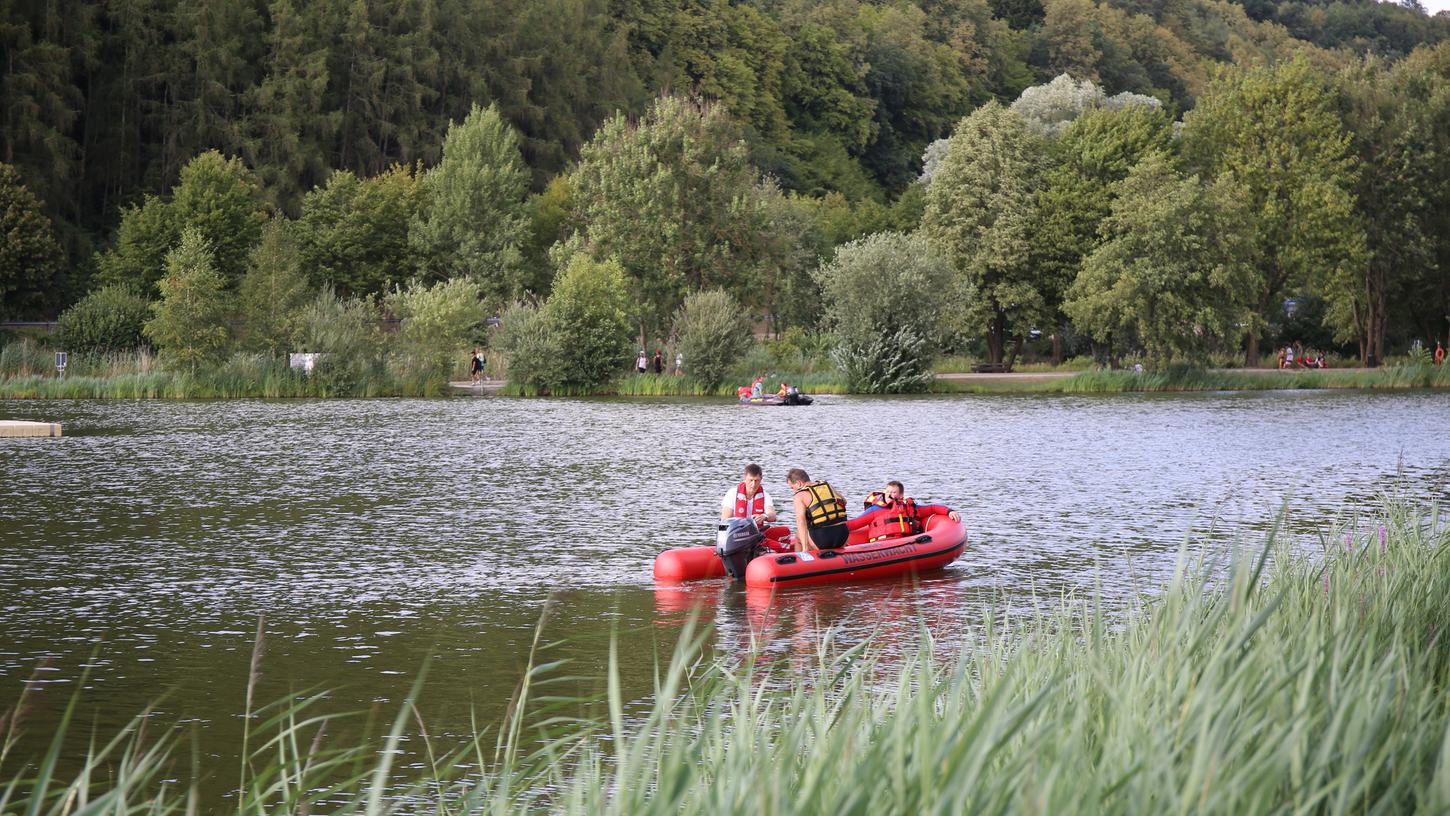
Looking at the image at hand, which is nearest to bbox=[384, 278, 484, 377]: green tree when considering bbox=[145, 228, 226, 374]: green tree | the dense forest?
bbox=[145, 228, 226, 374]: green tree

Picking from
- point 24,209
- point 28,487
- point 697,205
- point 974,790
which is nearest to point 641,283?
point 697,205

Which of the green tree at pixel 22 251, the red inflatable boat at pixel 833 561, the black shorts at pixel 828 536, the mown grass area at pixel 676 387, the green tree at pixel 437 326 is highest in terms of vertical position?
the green tree at pixel 22 251

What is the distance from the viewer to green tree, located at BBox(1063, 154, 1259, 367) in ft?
166

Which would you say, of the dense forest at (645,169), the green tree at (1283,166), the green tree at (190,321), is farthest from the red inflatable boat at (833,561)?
the green tree at (1283,166)

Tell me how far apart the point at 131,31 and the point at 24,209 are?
565 inches

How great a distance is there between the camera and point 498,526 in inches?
707

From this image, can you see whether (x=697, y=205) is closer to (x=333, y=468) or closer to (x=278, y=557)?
(x=333, y=468)

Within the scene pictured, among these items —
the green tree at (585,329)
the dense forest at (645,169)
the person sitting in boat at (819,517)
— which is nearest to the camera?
the person sitting in boat at (819,517)

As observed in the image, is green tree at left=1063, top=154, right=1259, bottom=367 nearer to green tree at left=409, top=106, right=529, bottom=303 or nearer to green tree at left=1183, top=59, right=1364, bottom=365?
green tree at left=1183, top=59, right=1364, bottom=365

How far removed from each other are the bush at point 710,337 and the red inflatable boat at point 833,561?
33.7m

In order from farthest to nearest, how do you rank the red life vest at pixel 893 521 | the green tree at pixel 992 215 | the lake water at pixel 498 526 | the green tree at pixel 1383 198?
the green tree at pixel 1383 198 < the green tree at pixel 992 215 < the red life vest at pixel 893 521 < the lake water at pixel 498 526

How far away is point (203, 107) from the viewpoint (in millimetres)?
71562

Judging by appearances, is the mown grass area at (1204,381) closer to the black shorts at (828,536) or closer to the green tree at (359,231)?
the green tree at (359,231)

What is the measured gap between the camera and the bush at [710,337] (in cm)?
4847
